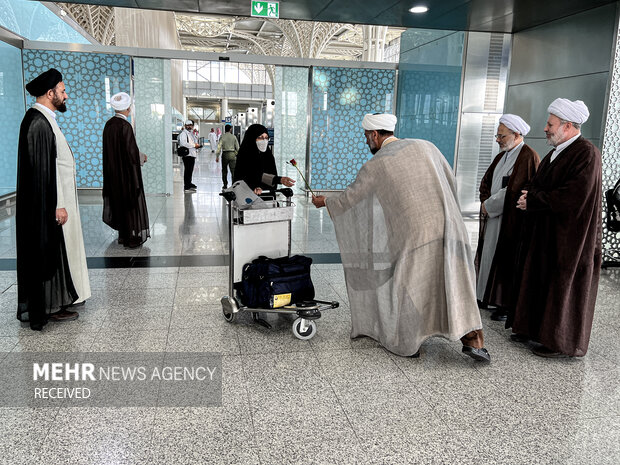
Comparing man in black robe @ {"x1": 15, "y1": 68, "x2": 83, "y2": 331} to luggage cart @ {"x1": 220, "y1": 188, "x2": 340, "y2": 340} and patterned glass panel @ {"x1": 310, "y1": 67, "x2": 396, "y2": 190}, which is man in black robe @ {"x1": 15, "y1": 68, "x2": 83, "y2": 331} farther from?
patterned glass panel @ {"x1": 310, "y1": 67, "x2": 396, "y2": 190}

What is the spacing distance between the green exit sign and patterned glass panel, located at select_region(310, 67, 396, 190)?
460 cm

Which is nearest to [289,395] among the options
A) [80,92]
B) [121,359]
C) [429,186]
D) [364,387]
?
[364,387]

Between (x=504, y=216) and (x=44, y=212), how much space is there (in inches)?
132

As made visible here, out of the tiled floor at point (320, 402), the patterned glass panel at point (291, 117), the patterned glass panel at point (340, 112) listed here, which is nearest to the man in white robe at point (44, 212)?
the tiled floor at point (320, 402)

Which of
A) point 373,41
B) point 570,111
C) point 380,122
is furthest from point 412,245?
point 373,41

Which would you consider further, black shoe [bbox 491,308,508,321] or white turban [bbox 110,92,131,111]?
white turban [bbox 110,92,131,111]

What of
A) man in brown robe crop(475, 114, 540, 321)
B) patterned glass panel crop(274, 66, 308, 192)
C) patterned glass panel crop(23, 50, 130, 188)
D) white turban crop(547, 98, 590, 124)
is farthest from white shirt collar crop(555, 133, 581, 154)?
patterned glass panel crop(23, 50, 130, 188)

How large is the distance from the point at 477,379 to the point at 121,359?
2.19 meters

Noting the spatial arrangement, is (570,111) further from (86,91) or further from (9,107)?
(86,91)

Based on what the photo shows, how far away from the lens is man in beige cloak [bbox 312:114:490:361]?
308 centimetres

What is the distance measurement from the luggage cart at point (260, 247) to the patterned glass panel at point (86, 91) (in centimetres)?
804

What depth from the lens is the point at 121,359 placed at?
124 inches

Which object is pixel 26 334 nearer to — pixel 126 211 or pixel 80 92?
pixel 126 211

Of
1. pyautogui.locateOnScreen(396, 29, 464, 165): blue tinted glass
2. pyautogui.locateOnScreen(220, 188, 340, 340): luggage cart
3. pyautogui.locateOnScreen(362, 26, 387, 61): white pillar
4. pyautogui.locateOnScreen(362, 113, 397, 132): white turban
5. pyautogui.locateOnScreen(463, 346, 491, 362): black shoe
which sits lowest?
pyautogui.locateOnScreen(463, 346, 491, 362): black shoe
